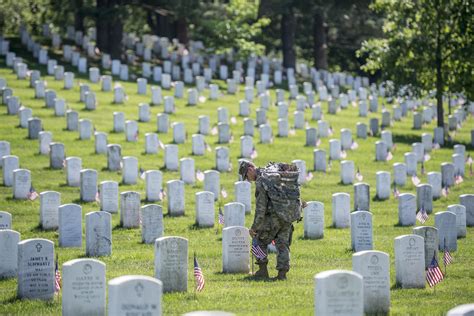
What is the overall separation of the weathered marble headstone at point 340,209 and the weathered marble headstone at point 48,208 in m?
5.70

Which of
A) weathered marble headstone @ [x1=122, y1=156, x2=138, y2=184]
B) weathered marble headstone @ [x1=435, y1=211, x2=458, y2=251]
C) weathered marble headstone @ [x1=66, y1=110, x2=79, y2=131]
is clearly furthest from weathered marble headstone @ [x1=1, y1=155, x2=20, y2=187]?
weathered marble headstone @ [x1=435, y1=211, x2=458, y2=251]

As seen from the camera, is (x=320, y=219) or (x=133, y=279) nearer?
(x=133, y=279)

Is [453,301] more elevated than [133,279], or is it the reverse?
[133,279]

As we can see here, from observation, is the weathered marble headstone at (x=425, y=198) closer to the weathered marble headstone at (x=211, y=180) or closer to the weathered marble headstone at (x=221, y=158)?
the weathered marble headstone at (x=211, y=180)

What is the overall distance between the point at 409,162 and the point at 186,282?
16077mm

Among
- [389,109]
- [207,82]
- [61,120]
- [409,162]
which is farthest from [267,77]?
[409,162]

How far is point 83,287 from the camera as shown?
45.4 ft

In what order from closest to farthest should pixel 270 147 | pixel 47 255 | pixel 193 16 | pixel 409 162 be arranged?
pixel 47 255, pixel 409 162, pixel 270 147, pixel 193 16

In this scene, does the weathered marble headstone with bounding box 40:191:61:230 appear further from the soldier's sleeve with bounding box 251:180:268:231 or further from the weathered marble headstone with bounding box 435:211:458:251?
the weathered marble headstone with bounding box 435:211:458:251

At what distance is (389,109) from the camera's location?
45594 millimetres

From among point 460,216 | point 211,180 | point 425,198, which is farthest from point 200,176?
point 460,216

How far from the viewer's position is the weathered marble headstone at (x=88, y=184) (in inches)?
1018

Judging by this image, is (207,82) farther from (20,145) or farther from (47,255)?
(47,255)

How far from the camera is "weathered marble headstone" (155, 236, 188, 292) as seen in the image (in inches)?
627
